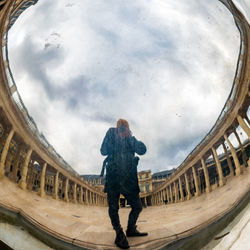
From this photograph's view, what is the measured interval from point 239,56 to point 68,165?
6.21ft

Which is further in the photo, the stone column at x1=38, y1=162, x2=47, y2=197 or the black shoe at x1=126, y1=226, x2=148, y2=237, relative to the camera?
the stone column at x1=38, y1=162, x2=47, y2=197

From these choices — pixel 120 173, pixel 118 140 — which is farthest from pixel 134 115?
pixel 120 173

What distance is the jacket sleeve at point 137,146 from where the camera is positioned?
1760 millimetres

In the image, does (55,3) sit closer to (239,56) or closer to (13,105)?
(13,105)

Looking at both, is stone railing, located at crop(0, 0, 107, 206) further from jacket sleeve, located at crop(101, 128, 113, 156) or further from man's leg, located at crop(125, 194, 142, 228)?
jacket sleeve, located at crop(101, 128, 113, 156)

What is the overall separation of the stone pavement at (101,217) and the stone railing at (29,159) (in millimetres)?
81

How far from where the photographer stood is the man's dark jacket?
1744mm

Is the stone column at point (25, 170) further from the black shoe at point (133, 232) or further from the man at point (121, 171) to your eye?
the black shoe at point (133, 232)

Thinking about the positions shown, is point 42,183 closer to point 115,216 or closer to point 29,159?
point 29,159

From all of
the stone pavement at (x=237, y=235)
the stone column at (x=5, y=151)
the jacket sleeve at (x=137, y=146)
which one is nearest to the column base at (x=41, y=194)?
the stone column at (x=5, y=151)

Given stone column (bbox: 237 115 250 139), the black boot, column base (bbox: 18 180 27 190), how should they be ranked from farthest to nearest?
stone column (bbox: 237 115 250 139) → column base (bbox: 18 180 27 190) → the black boot

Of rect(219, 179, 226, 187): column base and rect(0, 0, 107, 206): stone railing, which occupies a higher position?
rect(0, 0, 107, 206): stone railing

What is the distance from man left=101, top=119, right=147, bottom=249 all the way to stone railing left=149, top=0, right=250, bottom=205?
203 millimetres

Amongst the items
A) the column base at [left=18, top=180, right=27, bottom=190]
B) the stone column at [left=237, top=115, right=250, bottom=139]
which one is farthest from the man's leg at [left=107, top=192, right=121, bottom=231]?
the stone column at [left=237, top=115, right=250, bottom=139]
